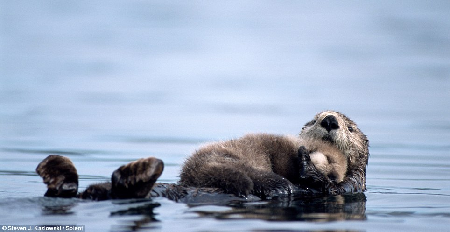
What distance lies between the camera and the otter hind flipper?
6.31m

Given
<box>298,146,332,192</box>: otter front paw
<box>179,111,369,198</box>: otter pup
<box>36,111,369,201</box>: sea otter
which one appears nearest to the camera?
<box>36,111,369,201</box>: sea otter

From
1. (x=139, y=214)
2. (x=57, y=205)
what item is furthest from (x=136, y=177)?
(x=57, y=205)

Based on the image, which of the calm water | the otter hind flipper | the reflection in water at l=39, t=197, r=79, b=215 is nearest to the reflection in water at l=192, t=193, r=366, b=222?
the calm water

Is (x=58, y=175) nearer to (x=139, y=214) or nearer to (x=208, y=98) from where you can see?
(x=139, y=214)

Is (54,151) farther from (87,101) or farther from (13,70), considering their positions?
(13,70)

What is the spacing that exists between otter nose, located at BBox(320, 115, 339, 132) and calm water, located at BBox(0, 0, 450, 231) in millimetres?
779

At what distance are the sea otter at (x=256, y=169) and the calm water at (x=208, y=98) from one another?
189mm

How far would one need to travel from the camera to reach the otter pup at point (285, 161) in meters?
6.75

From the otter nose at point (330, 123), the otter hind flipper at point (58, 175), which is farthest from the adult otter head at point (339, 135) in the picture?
the otter hind flipper at point (58, 175)

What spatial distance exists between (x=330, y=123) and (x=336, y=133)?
0.13 metres

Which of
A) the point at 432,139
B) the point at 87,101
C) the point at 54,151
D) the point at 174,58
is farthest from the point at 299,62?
the point at 54,151

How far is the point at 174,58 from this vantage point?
34344 mm

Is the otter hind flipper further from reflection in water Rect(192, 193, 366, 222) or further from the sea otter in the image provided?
reflection in water Rect(192, 193, 366, 222)

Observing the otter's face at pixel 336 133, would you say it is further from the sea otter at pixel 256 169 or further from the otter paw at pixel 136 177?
the otter paw at pixel 136 177
